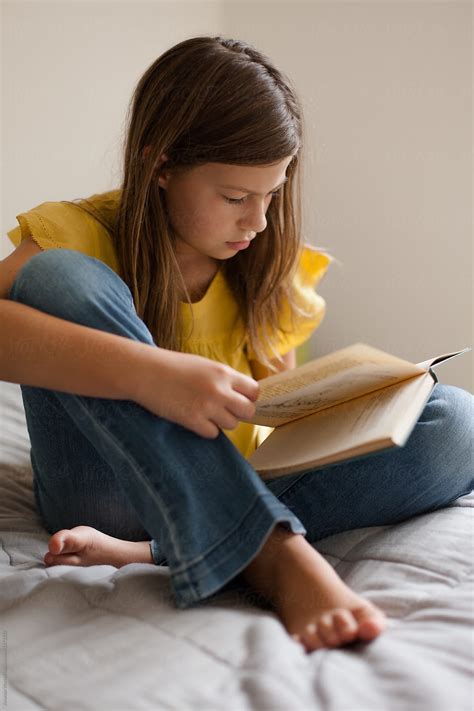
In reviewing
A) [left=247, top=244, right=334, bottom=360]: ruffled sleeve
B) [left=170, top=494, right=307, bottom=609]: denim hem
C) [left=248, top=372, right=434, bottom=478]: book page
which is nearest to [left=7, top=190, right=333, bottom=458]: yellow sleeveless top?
[left=247, top=244, right=334, bottom=360]: ruffled sleeve

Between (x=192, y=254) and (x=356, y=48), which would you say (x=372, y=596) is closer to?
(x=192, y=254)

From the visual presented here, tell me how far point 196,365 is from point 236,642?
228 mm

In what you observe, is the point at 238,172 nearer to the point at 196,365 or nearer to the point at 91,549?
the point at 196,365

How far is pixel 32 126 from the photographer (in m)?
1.59

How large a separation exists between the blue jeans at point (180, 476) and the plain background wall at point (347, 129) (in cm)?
76

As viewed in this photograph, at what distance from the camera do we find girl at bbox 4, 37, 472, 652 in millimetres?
688

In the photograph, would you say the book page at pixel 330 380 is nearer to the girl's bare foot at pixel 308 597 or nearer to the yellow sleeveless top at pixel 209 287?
the girl's bare foot at pixel 308 597

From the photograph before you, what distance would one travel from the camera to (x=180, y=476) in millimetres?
689

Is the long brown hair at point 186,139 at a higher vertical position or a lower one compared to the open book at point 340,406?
higher

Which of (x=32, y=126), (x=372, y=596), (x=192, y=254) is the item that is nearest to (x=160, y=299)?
(x=192, y=254)

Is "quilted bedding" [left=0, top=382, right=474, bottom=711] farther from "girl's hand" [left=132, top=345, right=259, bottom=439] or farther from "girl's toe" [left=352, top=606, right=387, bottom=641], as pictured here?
"girl's hand" [left=132, top=345, right=259, bottom=439]

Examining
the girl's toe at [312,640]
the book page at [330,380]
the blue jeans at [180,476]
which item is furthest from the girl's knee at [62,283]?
the girl's toe at [312,640]

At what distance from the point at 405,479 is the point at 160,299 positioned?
15.5 inches

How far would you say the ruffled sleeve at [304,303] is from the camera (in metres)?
1.23
